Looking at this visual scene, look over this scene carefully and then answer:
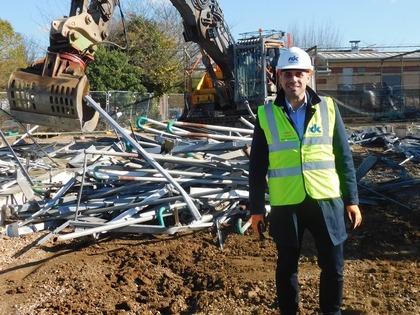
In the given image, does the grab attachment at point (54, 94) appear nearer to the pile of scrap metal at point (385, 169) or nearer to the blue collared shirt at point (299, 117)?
the blue collared shirt at point (299, 117)

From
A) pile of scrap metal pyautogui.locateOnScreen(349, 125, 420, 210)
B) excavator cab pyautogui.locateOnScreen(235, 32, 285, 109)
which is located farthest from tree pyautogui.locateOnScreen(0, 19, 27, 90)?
pile of scrap metal pyautogui.locateOnScreen(349, 125, 420, 210)

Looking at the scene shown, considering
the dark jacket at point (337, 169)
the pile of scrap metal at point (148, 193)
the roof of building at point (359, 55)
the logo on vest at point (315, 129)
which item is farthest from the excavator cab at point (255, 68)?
the roof of building at point (359, 55)

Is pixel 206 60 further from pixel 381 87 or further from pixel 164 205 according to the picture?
pixel 381 87

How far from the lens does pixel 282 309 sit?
3.92 metres

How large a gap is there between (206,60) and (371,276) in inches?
409

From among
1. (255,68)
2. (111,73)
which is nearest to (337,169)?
(255,68)

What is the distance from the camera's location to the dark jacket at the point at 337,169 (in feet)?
12.4

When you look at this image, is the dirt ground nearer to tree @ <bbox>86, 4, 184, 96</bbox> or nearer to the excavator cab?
the excavator cab

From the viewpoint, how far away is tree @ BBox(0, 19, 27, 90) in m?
25.3

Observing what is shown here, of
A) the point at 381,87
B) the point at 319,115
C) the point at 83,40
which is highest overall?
the point at 83,40

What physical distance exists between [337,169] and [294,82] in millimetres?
691

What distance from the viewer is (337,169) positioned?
396cm

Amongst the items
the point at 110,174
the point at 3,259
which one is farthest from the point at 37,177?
the point at 3,259

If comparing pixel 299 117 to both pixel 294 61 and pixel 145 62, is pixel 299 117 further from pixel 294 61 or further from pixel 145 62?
pixel 145 62
